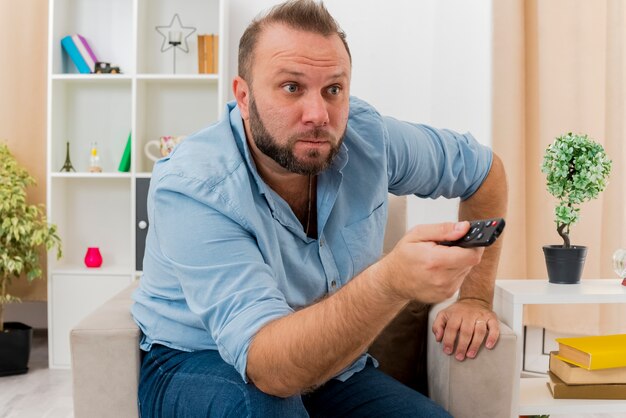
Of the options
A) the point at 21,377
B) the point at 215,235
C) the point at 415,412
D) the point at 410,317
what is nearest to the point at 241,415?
the point at 215,235

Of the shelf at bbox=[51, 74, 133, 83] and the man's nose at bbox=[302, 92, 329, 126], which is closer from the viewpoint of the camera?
the man's nose at bbox=[302, 92, 329, 126]

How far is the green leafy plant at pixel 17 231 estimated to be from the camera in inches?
116

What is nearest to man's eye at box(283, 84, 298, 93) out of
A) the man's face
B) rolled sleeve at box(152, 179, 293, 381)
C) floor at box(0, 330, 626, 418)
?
the man's face

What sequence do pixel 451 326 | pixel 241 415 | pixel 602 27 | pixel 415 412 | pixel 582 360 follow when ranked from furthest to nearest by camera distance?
pixel 602 27
pixel 582 360
pixel 451 326
pixel 415 412
pixel 241 415

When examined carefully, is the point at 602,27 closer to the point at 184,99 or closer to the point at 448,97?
the point at 448,97

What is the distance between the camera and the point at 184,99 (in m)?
3.37

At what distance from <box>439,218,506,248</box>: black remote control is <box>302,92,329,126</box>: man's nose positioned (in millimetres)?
419

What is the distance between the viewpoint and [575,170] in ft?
5.93

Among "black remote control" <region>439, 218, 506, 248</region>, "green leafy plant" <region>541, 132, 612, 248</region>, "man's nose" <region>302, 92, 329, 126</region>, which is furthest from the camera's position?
"green leafy plant" <region>541, 132, 612, 248</region>

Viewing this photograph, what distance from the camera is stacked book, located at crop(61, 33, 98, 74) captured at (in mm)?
3230

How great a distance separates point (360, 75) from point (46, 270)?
5.15ft

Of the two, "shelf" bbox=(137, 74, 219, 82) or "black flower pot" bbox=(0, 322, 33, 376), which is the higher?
"shelf" bbox=(137, 74, 219, 82)

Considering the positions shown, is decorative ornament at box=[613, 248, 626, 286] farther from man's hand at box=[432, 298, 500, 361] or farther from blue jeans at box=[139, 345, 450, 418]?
blue jeans at box=[139, 345, 450, 418]

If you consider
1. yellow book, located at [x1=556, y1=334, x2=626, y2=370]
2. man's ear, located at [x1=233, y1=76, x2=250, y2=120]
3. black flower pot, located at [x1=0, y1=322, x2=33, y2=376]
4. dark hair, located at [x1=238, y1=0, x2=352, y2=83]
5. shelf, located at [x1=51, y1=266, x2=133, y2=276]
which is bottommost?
black flower pot, located at [x1=0, y1=322, x2=33, y2=376]
